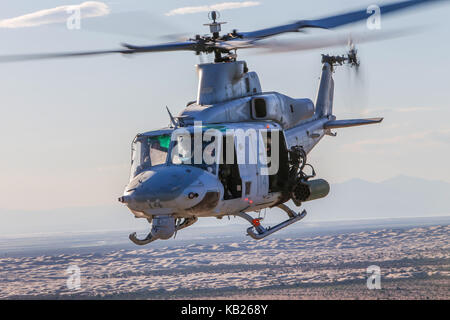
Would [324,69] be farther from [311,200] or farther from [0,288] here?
[0,288]

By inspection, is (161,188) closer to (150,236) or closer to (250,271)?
(150,236)

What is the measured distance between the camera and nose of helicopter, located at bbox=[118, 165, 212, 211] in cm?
2300

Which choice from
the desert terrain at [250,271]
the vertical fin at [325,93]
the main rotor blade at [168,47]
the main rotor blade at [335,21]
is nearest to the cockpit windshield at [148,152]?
the main rotor blade at [168,47]

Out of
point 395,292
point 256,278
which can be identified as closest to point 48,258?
point 256,278

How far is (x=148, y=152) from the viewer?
2478 centimetres

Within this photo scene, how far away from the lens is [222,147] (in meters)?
24.5

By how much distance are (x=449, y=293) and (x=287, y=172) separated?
7121 cm

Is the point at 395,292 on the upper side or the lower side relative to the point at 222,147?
lower

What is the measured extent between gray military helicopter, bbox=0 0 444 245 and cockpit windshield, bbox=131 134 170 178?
3cm

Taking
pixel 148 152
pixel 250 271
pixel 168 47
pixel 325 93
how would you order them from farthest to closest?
pixel 250 271 < pixel 325 93 < pixel 168 47 < pixel 148 152

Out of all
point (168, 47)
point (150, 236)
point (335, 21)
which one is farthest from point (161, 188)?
point (335, 21)

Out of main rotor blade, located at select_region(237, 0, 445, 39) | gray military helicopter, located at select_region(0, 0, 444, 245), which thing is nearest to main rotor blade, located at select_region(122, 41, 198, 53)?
gray military helicopter, located at select_region(0, 0, 444, 245)

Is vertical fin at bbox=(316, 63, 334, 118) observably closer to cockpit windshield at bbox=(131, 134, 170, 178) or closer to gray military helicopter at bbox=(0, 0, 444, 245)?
gray military helicopter at bbox=(0, 0, 444, 245)

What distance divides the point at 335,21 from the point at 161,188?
263 inches
